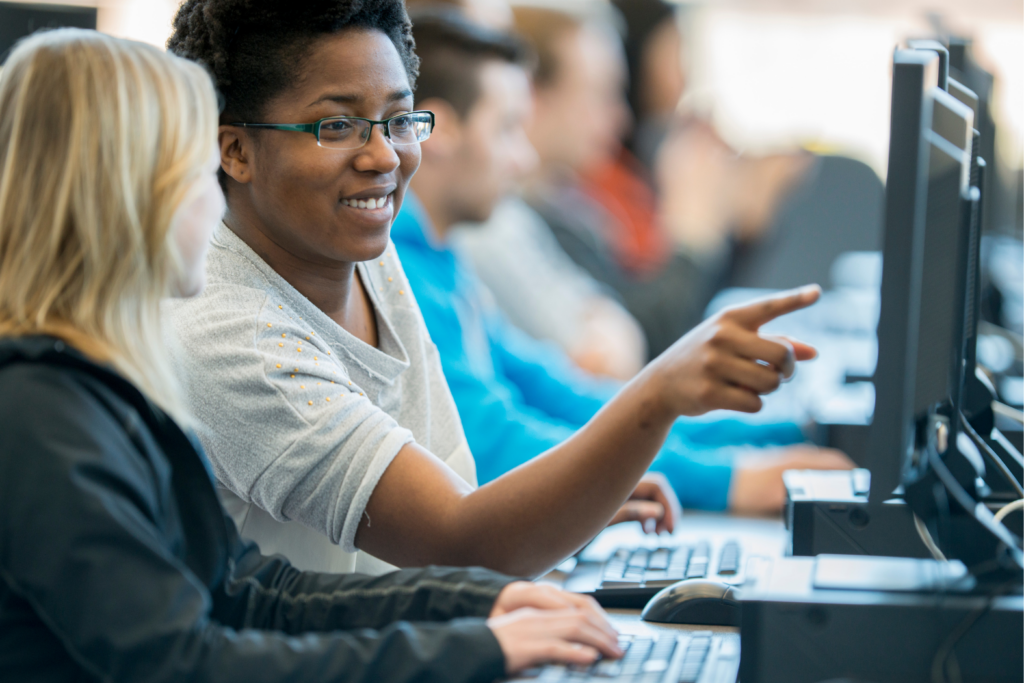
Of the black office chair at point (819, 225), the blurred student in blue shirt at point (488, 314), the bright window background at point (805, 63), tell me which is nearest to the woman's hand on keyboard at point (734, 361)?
the blurred student in blue shirt at point (488, 314)

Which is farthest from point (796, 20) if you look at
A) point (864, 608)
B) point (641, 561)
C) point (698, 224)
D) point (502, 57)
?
point (864, 608)

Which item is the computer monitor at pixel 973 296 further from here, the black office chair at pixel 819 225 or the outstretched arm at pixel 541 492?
the black office chair at pixel 819 225

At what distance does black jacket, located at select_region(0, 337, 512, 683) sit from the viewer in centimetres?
68

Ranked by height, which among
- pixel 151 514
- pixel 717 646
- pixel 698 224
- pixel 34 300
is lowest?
pixel 698 224

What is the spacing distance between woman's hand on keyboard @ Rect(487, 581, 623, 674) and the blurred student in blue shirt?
81 cm

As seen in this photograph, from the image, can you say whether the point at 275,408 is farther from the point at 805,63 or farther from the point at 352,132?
the point at 805,63

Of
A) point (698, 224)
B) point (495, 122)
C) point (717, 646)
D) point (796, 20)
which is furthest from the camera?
point (796, 20)

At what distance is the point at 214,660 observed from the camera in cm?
71

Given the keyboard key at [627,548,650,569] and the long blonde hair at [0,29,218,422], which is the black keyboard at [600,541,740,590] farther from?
the long blonde hair at [0,29,218,422]

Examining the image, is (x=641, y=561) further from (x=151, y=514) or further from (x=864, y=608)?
(x=151, y=514)

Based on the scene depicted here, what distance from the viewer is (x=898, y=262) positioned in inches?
32.0

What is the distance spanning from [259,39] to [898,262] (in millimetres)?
626

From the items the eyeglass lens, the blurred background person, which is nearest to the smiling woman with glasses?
the eyeglass lens

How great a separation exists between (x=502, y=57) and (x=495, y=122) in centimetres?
14
